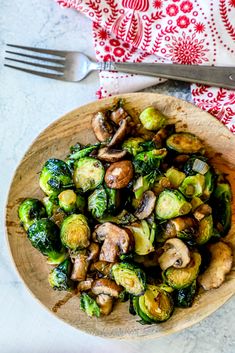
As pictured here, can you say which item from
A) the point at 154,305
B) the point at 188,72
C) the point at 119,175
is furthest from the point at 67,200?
the point at 188,72

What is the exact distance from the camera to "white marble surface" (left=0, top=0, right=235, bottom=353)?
8.80ft

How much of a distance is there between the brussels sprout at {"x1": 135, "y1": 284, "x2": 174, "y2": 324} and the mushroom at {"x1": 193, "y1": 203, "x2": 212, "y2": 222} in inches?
14.0

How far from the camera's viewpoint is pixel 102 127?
94.9 inches

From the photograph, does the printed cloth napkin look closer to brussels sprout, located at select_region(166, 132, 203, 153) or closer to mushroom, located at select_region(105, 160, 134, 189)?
brussels sprout, located at select_region(166, 132, 203, 153)

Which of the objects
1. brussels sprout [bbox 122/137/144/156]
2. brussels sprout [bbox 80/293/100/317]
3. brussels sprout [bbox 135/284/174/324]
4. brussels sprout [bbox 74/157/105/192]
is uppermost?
brussels sprout [bbox 122/137/144/156]

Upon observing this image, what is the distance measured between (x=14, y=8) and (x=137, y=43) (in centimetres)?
67

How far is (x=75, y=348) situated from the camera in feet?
9.00

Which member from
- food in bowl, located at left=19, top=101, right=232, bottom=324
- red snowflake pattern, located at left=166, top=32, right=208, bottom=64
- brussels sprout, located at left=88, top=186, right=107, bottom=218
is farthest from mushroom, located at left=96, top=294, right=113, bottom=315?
red snowflake pattern, located at left=166, top=32, right=208, bottom=64

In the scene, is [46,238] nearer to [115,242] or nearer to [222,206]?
[115,242]

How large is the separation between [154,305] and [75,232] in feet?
1.46

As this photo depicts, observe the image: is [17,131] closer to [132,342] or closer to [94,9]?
[94,9]

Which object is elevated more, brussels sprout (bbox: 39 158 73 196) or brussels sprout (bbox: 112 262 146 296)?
brussels sprout (bbox: 39 158 73 196)

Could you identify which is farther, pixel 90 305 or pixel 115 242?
pixel 90 305

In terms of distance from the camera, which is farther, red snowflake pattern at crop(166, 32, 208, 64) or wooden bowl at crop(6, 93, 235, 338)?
red snowflake pattern at crop(166, 32, 208, 64)
